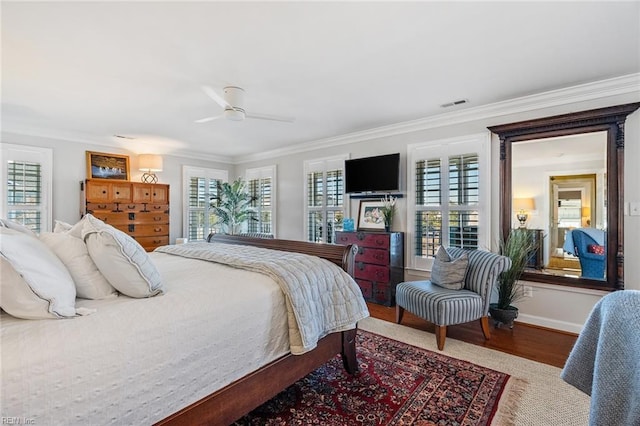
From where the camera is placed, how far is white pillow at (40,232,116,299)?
1.41m

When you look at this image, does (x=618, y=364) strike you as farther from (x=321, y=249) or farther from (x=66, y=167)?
(x=66, y=167)

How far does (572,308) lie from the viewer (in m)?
3.18

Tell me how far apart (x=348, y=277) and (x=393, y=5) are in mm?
1743

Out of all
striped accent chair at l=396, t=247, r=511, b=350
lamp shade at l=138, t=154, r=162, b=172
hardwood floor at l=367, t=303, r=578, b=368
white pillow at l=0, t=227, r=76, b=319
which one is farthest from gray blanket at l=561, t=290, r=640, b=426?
lamp shade at l=138, t=154, r=162, b=172

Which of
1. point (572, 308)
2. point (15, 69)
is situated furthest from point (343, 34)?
point (572, 308)

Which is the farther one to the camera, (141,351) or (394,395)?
(394,395)

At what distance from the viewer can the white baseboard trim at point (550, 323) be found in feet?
10.3

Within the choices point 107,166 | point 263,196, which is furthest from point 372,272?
point 107,166

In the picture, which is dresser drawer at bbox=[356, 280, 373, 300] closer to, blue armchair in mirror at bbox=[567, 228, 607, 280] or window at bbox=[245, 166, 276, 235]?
blue armchair in mirror at bbox=[567, 228, 607, 280]

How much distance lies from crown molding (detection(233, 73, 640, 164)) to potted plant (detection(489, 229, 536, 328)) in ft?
4.54

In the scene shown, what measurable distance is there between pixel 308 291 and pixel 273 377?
1.62ft

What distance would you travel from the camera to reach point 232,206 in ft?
20.2

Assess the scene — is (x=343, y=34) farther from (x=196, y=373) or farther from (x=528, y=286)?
(x=528, y=286)

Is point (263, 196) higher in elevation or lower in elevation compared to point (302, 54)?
lower
